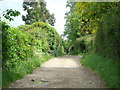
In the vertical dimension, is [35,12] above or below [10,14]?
above

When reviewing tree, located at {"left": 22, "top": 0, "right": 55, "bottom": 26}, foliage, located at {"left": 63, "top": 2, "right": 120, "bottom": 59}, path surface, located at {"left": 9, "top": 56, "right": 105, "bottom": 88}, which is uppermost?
tree, located at {"left": 22, "top": 0, "right": 55, "bottom": 26}

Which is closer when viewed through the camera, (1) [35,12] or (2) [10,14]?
(2) [10,14]

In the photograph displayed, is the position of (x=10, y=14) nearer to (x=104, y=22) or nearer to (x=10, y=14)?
(x=10, y=14)

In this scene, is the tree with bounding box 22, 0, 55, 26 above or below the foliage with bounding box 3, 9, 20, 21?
above

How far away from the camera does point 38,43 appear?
67.8ft

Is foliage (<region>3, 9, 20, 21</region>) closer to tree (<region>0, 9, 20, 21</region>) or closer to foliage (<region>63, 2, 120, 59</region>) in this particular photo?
tree (<region>0, 9, 20, 21</region>)

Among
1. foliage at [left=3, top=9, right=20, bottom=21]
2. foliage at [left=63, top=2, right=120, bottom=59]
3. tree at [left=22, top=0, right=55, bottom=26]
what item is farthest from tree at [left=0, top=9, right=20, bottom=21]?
tree at [left=22, top=0, right=55, bottom=26]

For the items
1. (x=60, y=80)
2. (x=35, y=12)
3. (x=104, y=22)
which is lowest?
(x=60, y=80)

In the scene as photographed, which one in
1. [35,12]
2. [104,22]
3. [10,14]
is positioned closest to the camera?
[10,14]

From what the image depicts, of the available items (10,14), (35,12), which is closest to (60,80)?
(10,14)

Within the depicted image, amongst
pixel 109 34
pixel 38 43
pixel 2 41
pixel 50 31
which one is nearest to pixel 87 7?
pixel 109 34

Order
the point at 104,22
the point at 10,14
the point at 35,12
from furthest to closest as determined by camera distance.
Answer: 1. the point at 35,12
2. the point at 104,22
3. the point at 10,14

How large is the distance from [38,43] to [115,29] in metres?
13.2

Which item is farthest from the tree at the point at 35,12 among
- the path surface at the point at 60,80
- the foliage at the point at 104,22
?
the path surface at the point at 60,80
